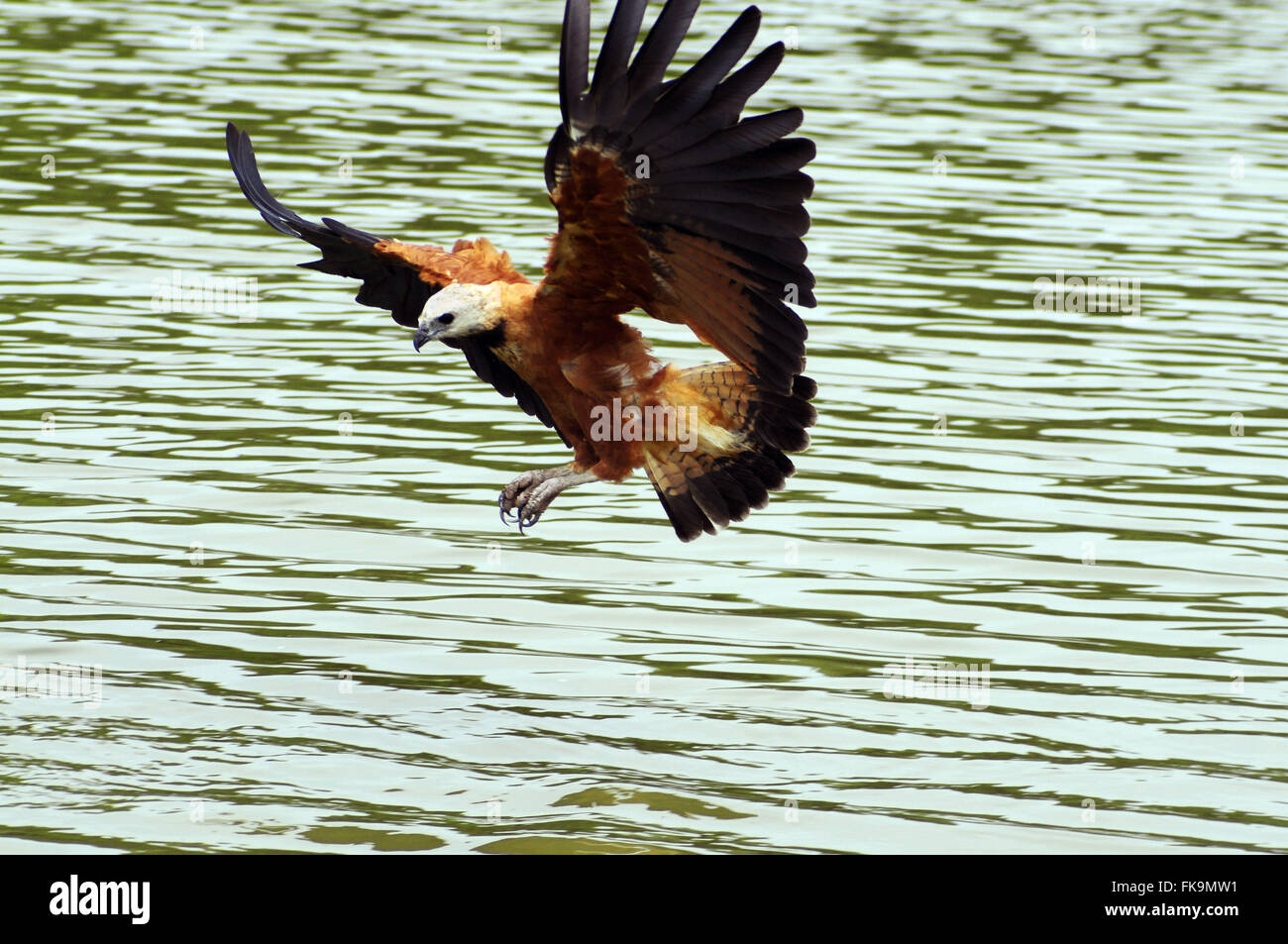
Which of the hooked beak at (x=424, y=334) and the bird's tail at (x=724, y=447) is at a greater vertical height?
the hooked beak at (x=424, y=334)

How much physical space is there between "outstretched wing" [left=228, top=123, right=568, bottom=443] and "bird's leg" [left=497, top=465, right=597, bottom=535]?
0.66 ft

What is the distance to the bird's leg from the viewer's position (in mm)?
7570

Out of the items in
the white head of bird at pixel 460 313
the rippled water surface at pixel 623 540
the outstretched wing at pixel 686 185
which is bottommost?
the rippled water surface at pixel 623 540

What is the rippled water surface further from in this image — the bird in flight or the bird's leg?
the bird in flight

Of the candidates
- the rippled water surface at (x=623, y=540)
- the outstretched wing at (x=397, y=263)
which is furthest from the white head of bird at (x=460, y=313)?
the rippled water surface at (x=623, y=540)

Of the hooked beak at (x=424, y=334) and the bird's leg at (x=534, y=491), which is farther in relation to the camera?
the bird's leg at (x=534, y=491)

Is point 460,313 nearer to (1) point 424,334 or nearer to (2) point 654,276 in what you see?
(1) point 424,334

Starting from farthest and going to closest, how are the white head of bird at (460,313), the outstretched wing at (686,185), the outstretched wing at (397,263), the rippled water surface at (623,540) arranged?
1. the outstretched wing at (397,263)
2. the white head of bird at (460,313)
3. the rippled water surface at (623,540)
4. the outstretched wing at (686,185)

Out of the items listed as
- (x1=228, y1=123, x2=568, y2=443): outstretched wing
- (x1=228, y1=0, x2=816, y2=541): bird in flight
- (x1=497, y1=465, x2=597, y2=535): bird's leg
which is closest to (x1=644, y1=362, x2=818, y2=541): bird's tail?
(x1=228, y1=0, x2=816, y2=541): bird in flight

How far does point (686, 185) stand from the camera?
6238 millimetres

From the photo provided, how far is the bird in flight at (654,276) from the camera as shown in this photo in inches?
240

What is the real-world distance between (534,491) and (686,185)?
175 cm

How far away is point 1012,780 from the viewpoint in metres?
6.55

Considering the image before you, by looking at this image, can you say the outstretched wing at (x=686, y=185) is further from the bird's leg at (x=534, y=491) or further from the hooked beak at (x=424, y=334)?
the bird's leg at (x=534, y=491)
